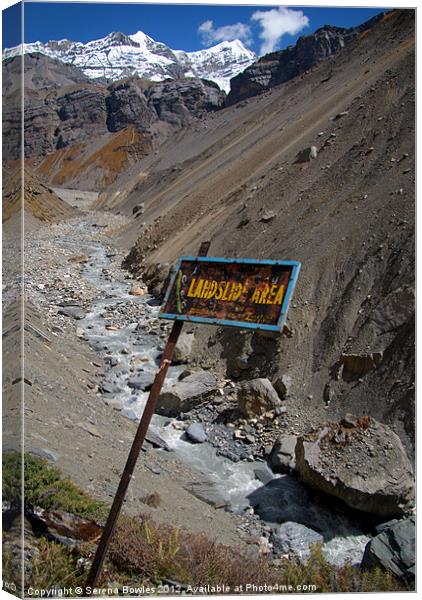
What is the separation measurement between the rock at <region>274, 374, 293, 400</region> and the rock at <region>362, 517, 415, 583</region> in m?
3.99

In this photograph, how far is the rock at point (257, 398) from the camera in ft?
31.9

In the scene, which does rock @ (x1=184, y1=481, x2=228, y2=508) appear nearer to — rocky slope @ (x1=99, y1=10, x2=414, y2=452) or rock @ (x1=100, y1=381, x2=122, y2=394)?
rocky slope @ (x1=99, y1=10, x2=414, y2=452)

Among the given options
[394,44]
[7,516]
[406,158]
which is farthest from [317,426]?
[394,44]

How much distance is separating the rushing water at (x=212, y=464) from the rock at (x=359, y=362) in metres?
2.24

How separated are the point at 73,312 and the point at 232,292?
37.7 ft

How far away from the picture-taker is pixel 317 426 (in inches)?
356

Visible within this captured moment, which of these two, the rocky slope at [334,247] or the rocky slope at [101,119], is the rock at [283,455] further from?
the rocky slope at [101,119]

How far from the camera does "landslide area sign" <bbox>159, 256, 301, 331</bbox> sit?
400cm

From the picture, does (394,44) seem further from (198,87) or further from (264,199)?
(198,87)

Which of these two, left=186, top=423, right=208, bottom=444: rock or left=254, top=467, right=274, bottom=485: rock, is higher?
left=186, top=423, right=208, bottom=444: rock

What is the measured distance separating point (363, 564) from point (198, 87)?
108 meters

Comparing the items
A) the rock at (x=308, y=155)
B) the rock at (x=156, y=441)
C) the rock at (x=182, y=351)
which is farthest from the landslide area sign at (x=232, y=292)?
the rock at (x=308, y=155)

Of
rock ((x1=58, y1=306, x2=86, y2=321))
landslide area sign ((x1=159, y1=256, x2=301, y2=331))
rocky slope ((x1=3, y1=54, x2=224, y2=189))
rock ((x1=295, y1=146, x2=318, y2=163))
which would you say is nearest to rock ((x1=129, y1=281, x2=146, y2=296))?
rock ((x1=58, y1=306, x2=86, y2=321))

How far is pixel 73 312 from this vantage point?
15000 mm
